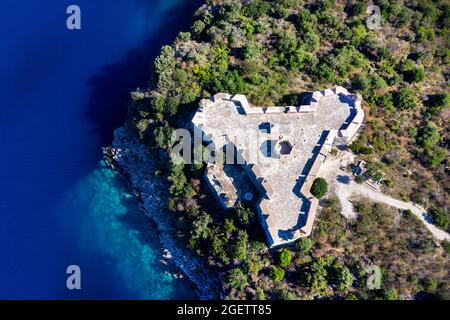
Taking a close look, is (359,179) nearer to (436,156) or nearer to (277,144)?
(277,144)

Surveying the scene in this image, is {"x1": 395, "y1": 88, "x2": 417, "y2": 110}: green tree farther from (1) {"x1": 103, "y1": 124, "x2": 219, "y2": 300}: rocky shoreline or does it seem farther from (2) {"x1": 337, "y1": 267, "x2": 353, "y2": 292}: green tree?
(1) {"x1": 103, "y1": 124, "x2": 219, "y2": 300}: rocky shoreline

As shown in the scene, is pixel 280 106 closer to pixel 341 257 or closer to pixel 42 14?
pixel 341 257

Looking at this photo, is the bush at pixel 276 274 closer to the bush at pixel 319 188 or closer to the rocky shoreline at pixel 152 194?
the rocky shoreline at pixel 152 194

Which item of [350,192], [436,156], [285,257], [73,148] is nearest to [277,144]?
[350,192]

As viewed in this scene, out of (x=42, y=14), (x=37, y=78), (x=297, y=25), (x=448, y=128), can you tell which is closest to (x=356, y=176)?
(x=448, y=128)

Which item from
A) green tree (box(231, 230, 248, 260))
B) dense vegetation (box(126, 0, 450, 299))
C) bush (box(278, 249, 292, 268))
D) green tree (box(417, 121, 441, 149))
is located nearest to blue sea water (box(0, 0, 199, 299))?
dense vegetation (box(126, 0, 450, 299))

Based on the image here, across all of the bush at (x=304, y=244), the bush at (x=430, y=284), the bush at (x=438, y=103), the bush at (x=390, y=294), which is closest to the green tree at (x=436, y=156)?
the bush at (x=438, y=103)
